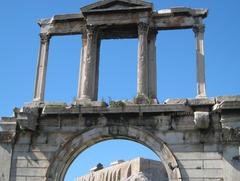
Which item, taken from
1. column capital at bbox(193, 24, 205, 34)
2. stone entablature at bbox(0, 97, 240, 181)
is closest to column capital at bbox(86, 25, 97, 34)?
stone entablature at bbox(0, 97, 240, 181)

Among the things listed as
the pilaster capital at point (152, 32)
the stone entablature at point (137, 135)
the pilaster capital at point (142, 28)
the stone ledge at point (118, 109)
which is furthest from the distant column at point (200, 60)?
the pilaster capital at point (142, 28)

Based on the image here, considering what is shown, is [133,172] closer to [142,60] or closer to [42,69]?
[42,69]

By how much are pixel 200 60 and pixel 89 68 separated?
3.62 m

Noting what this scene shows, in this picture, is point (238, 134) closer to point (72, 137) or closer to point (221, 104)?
point (221, 104)

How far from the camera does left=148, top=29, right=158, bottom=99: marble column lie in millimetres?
14578

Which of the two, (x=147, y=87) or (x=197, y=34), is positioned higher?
(x=197, y=34)

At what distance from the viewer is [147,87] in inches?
563

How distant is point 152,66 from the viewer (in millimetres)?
14984

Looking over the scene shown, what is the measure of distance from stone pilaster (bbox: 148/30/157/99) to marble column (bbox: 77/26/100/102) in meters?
1.83

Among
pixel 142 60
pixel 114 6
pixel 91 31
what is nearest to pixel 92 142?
pixel 142 60

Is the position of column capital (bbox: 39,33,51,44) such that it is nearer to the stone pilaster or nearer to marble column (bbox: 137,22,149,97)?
marble column (bbox: 137,22,149,97)

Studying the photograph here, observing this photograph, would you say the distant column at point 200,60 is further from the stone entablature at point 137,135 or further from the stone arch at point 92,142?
the stone arch at point 92,142

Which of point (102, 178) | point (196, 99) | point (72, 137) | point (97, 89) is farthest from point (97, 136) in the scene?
point (102, 178)

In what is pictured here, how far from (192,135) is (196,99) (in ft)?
3.62
